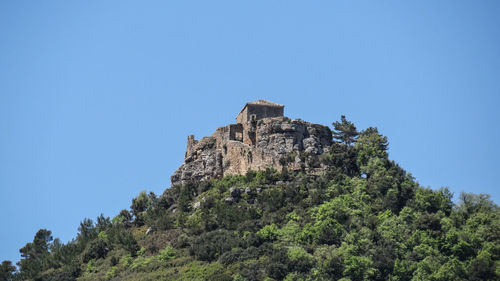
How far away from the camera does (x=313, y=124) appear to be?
61.0 meters

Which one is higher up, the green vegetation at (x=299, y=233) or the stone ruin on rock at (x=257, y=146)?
the stone ruin on rock at (x=257, y=146)

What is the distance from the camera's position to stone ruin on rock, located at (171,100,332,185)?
192 feet

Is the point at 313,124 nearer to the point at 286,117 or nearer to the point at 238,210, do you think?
the point at 286,117

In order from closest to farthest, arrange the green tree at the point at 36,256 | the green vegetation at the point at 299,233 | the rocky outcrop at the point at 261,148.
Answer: the green vegetation at the point at 299,233 → the green tree at the point at 36,256 → the rocky outcrop at the point at 261,148

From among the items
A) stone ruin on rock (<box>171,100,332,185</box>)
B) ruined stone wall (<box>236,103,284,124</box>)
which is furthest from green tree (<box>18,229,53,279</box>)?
ruined stone wall (<box>236,103,284,124</box>)

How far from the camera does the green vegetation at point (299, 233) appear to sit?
45.6 m

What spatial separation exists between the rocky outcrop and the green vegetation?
3.86ft

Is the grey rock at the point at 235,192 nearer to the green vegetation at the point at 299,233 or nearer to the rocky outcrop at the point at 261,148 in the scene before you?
the green vegetation at the point at 299,233

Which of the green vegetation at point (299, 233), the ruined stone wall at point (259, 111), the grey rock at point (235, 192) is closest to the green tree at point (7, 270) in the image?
the green vegetation at point (299, 233)

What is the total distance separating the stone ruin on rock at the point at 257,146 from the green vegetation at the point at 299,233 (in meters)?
1.14

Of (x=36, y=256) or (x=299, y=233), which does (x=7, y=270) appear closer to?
(x=36, y=256)

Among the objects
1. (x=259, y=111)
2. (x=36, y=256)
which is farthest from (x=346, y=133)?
(x=36, y=256)

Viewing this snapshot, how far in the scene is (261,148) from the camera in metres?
59.3

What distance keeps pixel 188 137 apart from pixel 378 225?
22359mm
